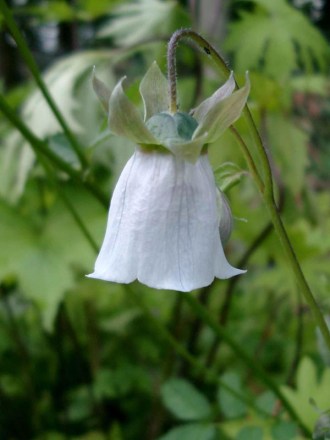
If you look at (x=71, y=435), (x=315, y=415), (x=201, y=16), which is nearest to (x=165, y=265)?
(x=315, y=415)

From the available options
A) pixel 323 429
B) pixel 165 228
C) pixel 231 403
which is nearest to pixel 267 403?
pixel 231 403

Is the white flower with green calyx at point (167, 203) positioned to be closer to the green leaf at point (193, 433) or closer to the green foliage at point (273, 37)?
the green leaf at point (193, 433)

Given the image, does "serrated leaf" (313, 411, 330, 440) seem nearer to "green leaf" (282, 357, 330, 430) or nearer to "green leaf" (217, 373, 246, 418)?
"green leaf" (282, 357, 330, 430)

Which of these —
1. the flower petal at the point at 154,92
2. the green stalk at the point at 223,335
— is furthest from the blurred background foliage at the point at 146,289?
the flower petal at the point at 154,92

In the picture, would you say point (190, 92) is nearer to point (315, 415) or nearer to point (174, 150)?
point (315, 415)

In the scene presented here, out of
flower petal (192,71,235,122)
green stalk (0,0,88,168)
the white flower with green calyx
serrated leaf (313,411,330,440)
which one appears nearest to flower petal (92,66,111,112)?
the white flower with green calyx

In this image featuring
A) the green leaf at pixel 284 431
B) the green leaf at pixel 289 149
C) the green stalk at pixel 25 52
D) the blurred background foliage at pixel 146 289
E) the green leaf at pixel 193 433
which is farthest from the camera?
the green leaf at pixel 289 149
